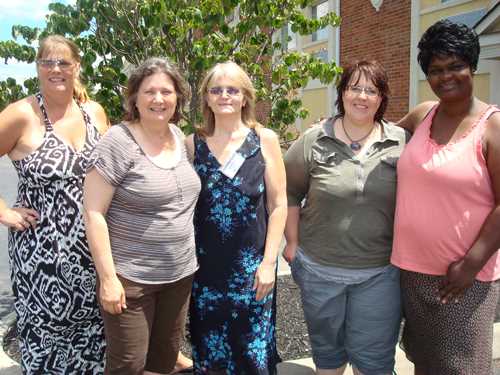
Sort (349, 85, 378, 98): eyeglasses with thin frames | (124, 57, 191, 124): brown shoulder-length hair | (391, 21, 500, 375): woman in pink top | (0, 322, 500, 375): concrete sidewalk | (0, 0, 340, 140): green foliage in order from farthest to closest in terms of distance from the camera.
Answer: (0, 0, 340, 140): green foliage < (0, 322, 500, 375): concrete sidewalk < (349, 85, 378, 98): eyeglasses with thin frames < (124, 57, 191, 124): brown shoulder-length hair < (391, 21, 500, 375): woman in pink top

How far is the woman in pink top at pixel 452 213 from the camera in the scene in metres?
2.20

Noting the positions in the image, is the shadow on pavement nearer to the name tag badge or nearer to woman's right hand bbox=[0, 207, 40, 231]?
the name tag badge

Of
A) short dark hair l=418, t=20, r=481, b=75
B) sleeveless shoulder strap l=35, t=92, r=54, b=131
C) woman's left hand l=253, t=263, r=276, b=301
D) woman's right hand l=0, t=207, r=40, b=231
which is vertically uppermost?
short dark hair l=418, t=20, r=481, b=75

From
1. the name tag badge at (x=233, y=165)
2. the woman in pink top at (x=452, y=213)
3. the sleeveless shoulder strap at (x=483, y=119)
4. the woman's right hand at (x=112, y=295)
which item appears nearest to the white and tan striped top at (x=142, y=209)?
the woman's right hand at (x=112, y=295)

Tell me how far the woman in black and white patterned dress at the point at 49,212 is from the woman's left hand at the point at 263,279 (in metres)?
0.92

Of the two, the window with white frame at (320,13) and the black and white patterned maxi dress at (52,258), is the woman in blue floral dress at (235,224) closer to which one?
the black and white patterned maxi dress at (52,258)

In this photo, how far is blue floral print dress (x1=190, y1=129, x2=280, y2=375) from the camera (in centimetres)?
254

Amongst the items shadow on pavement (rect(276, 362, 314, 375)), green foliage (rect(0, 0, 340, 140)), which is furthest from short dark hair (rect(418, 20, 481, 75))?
shadow on pavement (rect(276, 362, 314, 375))

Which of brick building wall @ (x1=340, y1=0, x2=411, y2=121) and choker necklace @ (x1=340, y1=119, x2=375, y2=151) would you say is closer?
choker necklace @ (x1=340, y1=119, x2=375, y2=151)

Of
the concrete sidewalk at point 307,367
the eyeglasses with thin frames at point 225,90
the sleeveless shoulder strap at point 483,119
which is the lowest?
the concrete sidewalk at point 307,367

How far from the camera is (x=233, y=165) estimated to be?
2.53 metres

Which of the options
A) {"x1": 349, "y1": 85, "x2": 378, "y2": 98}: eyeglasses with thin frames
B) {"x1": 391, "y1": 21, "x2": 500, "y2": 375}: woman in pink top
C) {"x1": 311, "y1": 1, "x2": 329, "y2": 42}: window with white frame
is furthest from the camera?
{"x1": 311, "y1": 1, "x2": 329, "y2": 42}: window with white frame

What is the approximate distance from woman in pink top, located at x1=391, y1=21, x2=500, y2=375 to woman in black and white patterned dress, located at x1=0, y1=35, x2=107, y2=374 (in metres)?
1.72

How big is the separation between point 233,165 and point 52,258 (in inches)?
43.2
